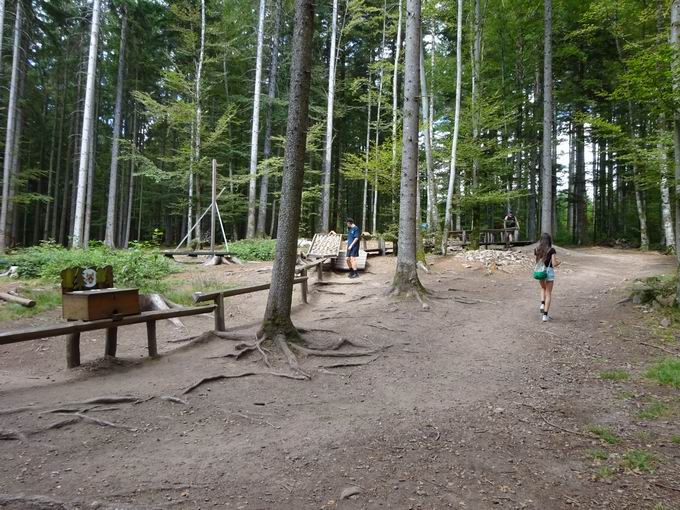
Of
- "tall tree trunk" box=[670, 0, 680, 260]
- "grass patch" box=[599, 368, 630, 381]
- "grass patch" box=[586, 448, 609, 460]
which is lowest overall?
"grass patch" box=[586, 448, 609, 460]

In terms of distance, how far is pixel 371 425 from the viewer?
12.1ft

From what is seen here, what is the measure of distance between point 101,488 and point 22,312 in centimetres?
678

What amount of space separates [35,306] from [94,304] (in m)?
4.43

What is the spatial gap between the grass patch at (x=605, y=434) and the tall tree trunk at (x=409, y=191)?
17.1 feet

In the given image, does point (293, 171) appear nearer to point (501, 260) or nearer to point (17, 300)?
point (17, 300)

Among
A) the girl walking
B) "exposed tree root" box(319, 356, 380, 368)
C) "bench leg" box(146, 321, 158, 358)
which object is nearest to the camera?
"exposed tree root" box(319, 356, 380, 368)

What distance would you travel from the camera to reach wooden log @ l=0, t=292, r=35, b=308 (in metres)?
7.80

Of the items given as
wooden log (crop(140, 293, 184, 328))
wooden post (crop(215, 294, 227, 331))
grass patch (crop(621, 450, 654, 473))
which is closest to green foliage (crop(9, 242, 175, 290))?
wooden log (crop(140, 293, 184, 328))

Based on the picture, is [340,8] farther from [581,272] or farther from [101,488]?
[101,488]

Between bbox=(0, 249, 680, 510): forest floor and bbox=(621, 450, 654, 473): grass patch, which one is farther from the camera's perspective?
bbox=(621, 450, 654, 473): grass patch

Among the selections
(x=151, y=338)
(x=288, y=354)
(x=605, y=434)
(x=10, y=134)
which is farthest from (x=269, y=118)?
(x=605, y=434)

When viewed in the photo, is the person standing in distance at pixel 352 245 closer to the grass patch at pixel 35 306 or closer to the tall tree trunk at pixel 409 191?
the tall tree trunk at pixel 409 191

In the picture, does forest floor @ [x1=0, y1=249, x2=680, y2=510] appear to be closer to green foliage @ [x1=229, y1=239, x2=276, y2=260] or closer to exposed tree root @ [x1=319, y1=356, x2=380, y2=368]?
exposed tree root @ [x1=319, y1=356, x2=380, y2=368]

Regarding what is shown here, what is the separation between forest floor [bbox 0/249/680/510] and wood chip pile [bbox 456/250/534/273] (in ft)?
20.2
